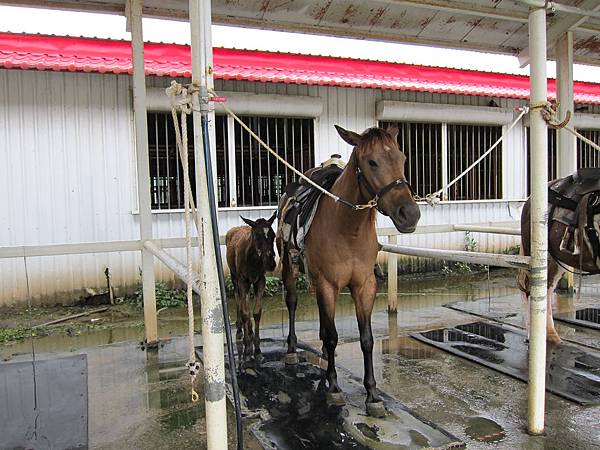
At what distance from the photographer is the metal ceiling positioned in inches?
204

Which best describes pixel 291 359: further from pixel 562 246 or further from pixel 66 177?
pixel 66 177

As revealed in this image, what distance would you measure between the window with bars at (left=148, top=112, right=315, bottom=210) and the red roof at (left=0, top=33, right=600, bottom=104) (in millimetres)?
894

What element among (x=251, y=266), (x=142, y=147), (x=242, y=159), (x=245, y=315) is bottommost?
(x=245, y=315)

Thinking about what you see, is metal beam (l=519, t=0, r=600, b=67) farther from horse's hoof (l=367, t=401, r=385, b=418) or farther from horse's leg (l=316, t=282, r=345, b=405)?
horse's hoof (l=367, t=401, r=385, b=418)

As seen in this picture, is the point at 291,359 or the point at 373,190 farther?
the point at 291,359

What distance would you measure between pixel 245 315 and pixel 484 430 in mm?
2397

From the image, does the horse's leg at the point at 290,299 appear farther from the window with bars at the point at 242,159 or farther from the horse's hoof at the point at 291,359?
the window with bars at the point at 242,159

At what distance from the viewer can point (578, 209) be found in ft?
14.6

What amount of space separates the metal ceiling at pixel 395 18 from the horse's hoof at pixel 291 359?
351 cm

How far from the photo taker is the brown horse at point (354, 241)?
3.34 meters

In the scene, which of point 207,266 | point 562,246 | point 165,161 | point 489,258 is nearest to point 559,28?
point 562,246

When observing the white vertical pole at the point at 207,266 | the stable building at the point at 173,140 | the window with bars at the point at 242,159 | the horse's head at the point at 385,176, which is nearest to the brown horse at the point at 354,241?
the horse's head at the point at 385,176

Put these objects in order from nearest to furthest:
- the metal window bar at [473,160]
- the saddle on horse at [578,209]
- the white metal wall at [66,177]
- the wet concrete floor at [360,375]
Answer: the wet concrete floor at [360,375] < the saddle on horse at [578,209] < the white metal wall at [66,177] < the metal window bar at [473,160]

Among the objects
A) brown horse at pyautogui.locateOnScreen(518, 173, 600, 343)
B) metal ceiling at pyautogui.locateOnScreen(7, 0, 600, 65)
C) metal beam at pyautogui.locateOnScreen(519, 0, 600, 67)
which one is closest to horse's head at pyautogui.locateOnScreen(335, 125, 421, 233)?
brown horse at pyautogui.locateOnScreen(518, 173, 600, 343)
